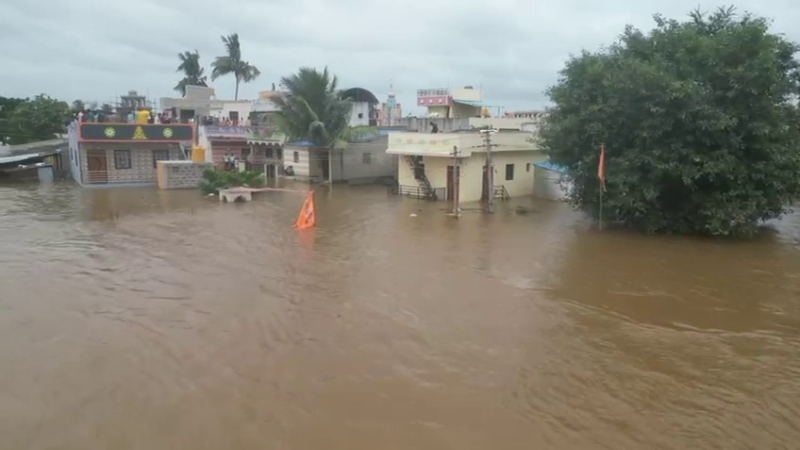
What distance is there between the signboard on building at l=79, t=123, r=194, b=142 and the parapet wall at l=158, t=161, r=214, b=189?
7.76 feet

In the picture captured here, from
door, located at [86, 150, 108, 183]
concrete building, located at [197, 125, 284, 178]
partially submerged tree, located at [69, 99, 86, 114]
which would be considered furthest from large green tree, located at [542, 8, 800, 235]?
partially submerged tree, located at [69, 99, 86, 114]

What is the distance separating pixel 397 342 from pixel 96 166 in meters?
25.1

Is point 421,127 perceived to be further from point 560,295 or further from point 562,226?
point 560,295

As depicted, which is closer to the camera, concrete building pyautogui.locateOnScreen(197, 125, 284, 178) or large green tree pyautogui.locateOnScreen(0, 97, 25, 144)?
concrete building pyautogui.locateOnScreen(197, 125, 284, 178)

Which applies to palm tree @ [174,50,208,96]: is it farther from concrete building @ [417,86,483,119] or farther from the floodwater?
the floodwater

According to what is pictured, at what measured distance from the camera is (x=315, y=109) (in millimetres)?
28812

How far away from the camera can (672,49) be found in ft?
51.8

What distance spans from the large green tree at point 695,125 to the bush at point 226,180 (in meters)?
13.9

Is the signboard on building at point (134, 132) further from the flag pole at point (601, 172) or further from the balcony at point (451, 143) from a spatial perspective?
the flag pole at point (601, 172)

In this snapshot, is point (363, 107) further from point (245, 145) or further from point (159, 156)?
point (159, 156)

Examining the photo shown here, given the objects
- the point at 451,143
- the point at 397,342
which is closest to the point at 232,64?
the point at 451,143

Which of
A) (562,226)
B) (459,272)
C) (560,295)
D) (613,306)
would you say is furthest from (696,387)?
(562,226)

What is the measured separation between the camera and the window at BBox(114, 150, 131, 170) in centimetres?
2842

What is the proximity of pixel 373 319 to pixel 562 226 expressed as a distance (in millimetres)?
10318
